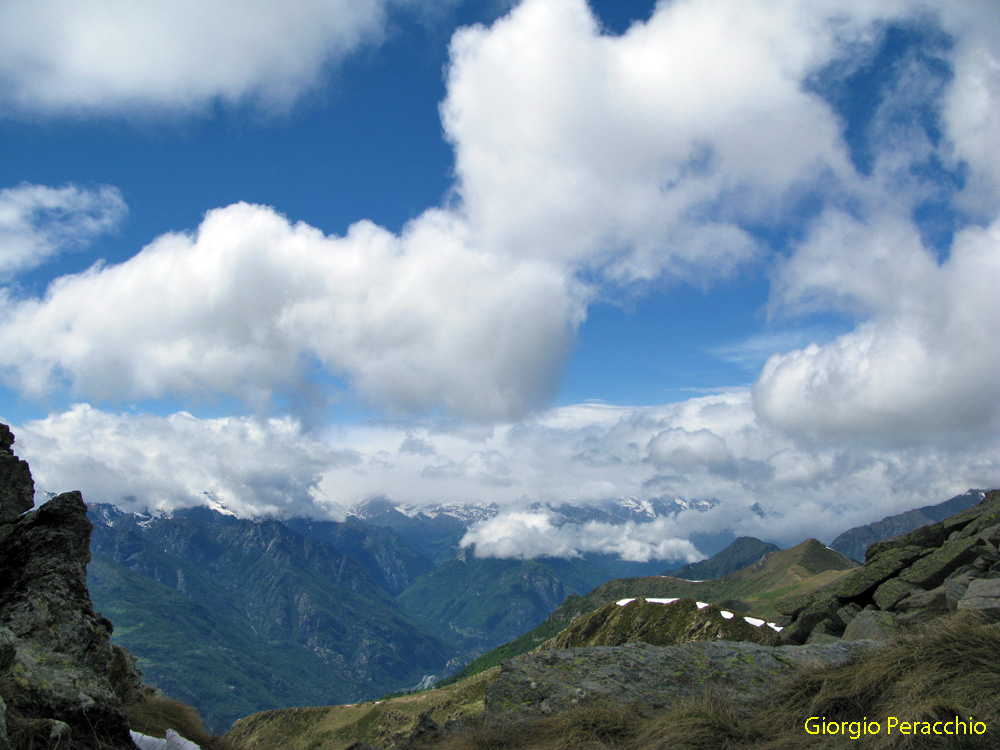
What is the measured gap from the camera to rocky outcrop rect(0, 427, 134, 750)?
8.10 metres

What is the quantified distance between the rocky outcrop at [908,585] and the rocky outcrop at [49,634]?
20.0 m

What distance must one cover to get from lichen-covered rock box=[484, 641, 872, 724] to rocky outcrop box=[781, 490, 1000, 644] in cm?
774

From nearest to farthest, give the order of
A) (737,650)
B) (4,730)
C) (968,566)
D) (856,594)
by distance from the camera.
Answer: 1. (4,730)
2. (737,650)
3. (968,566)
4. (856,594)

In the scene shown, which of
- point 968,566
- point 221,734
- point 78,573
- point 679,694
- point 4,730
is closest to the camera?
point 4,730

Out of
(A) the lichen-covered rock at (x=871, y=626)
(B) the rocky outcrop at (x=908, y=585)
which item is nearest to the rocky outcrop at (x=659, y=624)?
(B) the rocky outcrop at (x=908, y=585)

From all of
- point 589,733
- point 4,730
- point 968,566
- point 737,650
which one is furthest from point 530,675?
point 968,566

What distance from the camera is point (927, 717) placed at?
697 cm

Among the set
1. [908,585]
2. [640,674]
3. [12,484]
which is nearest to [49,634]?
[12,484]

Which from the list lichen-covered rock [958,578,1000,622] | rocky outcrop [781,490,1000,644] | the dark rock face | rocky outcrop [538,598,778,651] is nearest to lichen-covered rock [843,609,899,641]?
rocky outcrop [781,490,1000,644]

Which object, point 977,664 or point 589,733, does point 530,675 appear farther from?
point 977,664

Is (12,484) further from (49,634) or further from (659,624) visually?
(659,624)

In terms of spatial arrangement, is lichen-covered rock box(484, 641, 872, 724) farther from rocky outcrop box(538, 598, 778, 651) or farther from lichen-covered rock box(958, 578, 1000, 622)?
rocky outcrop box(538, 598, 778, 651)

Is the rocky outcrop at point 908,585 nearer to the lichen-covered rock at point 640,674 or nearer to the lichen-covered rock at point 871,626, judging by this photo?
the lichen-covered rock at point 871,626

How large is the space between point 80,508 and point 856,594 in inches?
1242
